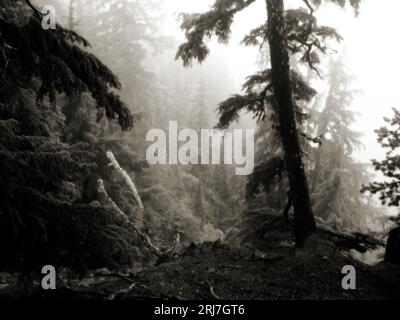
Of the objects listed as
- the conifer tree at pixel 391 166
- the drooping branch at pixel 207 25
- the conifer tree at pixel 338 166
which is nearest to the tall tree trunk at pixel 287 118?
the drooping branch at pixel 207 25

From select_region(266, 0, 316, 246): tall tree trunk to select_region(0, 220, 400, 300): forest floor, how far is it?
1.72ft

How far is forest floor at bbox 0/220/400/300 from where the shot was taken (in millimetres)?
6301

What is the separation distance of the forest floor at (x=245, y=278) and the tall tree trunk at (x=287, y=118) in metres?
0.52

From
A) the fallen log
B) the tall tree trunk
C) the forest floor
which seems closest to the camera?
the forest floor

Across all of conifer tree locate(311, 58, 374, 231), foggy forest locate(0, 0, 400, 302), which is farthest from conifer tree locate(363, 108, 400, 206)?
conifer tree locate(311, 58, 374, 231)

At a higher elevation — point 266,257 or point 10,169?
point 10,169

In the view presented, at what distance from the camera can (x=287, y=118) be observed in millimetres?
8844

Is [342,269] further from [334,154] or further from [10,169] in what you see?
[334,154]

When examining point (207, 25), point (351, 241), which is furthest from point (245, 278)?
point (207, 25)

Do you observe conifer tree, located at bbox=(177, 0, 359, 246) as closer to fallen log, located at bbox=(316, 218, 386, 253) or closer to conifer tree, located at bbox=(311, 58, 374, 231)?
fallen log, located at bbox=(316, 218, 386, 253)

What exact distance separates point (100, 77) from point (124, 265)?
476 centimetres
